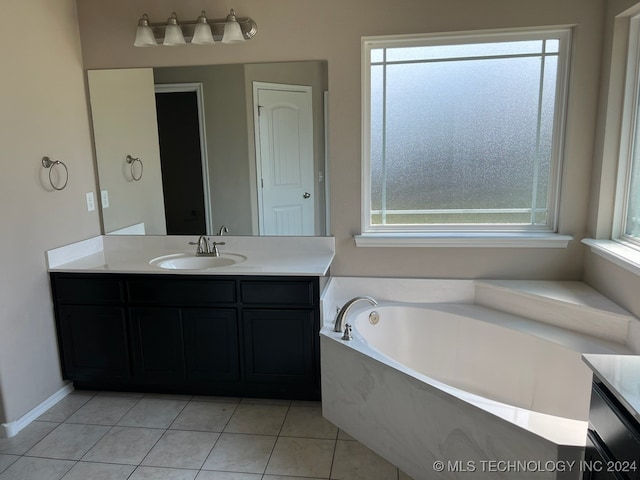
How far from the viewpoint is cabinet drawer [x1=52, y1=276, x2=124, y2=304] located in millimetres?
2555

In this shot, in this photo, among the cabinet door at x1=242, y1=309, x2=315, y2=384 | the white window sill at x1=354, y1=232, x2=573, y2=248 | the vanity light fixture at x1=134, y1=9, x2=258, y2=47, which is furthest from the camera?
the white window sill at x1=354, y1=232, x2=573, y2=248

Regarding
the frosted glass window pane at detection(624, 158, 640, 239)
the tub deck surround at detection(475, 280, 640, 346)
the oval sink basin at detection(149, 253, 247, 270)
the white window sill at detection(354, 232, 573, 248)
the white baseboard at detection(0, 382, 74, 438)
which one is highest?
the frosted glass window pane at detection(624, 158, 640, 239)

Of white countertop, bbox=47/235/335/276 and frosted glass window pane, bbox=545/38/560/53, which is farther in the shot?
frosted glass window pane, bbox=545/38/560/53

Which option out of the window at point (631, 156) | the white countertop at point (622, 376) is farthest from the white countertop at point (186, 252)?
the window at point (631, 156)

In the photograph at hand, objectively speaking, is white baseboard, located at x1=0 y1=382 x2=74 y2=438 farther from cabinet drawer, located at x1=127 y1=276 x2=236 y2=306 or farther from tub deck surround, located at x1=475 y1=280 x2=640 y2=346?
tub deck surround, located at x1=475 y1=280 x2=640 y2=346

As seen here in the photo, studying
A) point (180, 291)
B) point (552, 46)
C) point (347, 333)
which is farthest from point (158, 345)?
point (552, 46)

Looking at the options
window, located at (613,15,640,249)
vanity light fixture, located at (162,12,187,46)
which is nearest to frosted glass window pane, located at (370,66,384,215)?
vanity light fixture, located at (162,12,187,46)

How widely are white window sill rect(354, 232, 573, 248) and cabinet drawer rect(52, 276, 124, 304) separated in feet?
4.71

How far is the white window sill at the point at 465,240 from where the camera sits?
2.68m

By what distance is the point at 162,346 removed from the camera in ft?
8.48

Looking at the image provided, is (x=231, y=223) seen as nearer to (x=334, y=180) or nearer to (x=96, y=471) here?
(x=334, y=180)

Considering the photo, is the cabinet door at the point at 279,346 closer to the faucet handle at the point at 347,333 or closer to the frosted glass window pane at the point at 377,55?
the faucet handle at the point at 347,333

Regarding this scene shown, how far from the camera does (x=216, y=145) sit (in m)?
2.86

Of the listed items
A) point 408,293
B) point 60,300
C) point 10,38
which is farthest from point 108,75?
point 408,293
